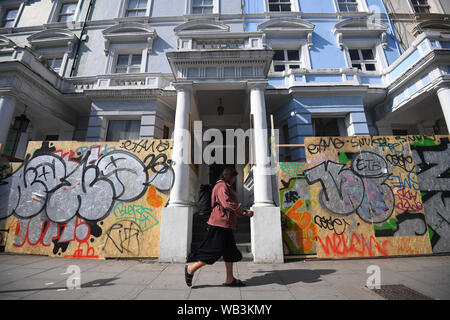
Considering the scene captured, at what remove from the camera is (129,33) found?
10.6m

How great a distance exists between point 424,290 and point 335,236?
6.18 ft

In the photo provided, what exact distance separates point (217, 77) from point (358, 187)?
204 inches

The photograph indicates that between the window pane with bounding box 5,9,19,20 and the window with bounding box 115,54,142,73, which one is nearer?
the window with bounding box 115,54,142,73

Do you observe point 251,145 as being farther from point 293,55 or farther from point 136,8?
point 136,8

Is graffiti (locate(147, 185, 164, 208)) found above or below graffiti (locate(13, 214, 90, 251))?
above

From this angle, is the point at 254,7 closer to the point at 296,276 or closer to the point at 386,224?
the point at 386,224

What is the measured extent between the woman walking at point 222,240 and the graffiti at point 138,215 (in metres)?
2.18

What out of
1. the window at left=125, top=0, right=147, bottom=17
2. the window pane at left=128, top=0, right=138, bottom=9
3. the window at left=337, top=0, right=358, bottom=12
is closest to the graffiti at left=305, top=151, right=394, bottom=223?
the window at left=337, top=0, right=358, bottom=12

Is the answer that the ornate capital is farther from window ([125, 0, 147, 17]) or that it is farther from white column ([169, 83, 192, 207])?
window ([125, 0, 147, 17])

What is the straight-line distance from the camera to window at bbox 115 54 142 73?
1047 cm

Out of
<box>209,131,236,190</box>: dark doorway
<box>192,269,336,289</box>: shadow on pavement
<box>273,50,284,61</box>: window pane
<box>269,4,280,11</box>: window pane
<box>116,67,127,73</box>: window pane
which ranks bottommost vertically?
<box>192,269,336,289</box>: shadow on pavement

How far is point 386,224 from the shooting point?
4828 mm

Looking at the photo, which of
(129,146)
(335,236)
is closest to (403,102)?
(335,236)

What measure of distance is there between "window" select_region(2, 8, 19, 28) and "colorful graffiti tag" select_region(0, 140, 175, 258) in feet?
44.4
